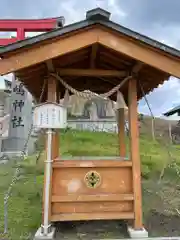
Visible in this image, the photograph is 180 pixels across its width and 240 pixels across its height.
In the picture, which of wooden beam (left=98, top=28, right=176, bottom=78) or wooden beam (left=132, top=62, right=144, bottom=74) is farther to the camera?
wooden beam (left=132, top=62, right=144, bottom=74)

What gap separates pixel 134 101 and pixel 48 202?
2.08 meters

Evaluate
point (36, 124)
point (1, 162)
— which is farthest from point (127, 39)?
point (1, 162)

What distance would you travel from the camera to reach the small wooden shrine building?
3.66m

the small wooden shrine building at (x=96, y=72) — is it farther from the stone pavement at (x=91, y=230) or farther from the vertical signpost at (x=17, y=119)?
the vertical signpost at (x=17, y=119)

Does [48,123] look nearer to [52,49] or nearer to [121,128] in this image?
[52,49]

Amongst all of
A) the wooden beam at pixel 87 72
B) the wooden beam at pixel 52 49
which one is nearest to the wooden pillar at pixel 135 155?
the wooden beam at pixel 87 72

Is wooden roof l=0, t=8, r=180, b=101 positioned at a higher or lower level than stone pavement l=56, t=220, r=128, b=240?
higher

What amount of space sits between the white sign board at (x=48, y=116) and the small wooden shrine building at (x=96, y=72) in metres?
0.27

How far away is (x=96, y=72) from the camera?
4348 mm

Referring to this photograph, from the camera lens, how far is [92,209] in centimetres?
402

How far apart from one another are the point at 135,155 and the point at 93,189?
33.7 inches

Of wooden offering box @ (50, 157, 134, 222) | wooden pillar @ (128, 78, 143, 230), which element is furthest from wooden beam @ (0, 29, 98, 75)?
wooden offering box @ (50, 157, 134, 222)

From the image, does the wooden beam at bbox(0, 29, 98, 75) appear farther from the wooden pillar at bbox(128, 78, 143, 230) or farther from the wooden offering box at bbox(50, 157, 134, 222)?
the wooden offering box at bbox(50, 157, 134, 222)

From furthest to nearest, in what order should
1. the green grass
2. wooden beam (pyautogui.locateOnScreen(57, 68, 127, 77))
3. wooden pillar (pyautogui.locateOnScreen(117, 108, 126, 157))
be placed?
wooden pillar (pyautogui.locateOnScreen(117, 108, 126, 157)) → the green grass → wooden beam (pyautogui.locateOnScreen(57, 68, 127, 77))
